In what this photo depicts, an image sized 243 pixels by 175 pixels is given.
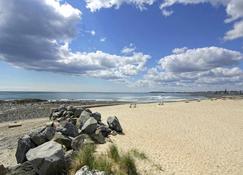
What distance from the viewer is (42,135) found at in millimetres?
10828

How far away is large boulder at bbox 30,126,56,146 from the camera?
35.0ft

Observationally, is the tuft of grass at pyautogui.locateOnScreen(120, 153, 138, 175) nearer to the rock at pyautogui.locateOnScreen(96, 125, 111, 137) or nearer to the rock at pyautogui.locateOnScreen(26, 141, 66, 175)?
the rock at pyautogui.locateOnScreen(26, 141, 66, 175)

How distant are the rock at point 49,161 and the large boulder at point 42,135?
80.7 inches

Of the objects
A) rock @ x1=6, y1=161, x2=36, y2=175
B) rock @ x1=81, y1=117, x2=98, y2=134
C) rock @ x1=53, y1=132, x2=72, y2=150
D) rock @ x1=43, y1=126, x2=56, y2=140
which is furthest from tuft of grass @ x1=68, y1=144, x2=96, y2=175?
rock @ x1=81, y1=117, x2=98, y2=134

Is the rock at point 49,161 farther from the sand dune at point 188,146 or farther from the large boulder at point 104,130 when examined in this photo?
the large boulder at point 104,130

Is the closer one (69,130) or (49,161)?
(49,161)

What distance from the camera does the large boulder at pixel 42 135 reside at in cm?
1067

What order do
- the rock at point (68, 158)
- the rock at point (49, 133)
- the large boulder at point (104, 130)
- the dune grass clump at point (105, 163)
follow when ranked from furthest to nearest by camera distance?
the large boulder at point (104, 130)
the rock at point (49, 133)
the rock at point (68, 158)
the dune grass clump at point (105, 163)

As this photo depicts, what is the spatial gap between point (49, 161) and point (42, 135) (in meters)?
2.99

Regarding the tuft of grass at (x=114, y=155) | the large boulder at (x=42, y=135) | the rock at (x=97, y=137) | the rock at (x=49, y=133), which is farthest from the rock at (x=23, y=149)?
the tuft of grass at (x=114, y=155)

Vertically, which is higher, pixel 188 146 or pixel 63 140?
pixel 63 140

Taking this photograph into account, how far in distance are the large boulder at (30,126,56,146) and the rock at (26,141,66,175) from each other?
80.7 inches

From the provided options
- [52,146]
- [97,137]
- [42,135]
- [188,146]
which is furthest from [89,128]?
[188,146]

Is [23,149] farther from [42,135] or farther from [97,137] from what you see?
[97,137]
